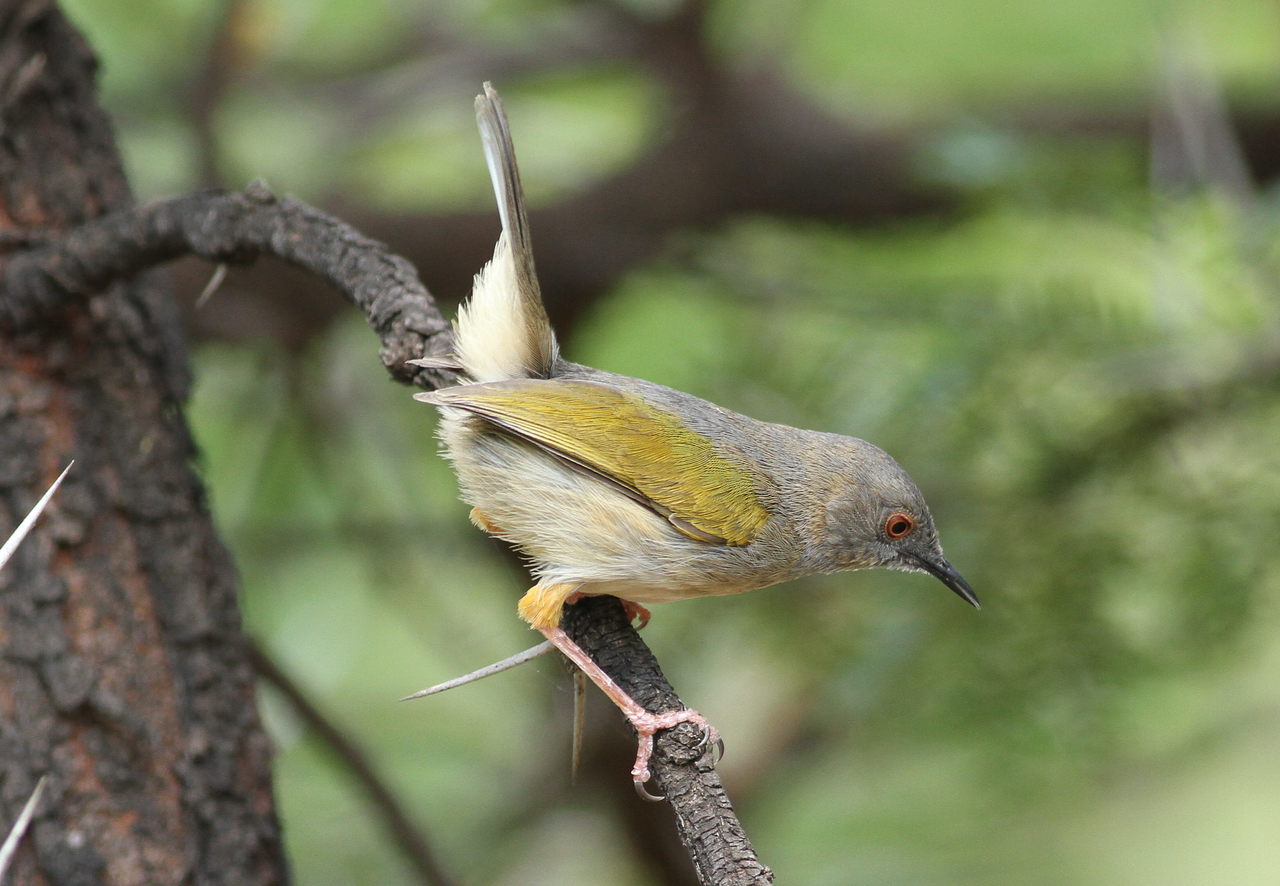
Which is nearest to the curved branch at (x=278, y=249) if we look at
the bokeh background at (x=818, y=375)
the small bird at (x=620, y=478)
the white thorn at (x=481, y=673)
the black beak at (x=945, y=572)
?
the small bird at (x=620, y=478)

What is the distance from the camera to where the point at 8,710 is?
2.41 m

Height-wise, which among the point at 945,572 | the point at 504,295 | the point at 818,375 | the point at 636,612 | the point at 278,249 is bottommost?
the point at 636,612

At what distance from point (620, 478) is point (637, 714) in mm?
840

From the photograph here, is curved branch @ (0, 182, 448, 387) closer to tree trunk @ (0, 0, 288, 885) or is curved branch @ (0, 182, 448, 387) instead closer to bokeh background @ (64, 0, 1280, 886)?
tree trunk @ (0, 0, 288, 885)

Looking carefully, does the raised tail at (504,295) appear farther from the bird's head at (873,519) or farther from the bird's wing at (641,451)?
the bird's head at (873,519)

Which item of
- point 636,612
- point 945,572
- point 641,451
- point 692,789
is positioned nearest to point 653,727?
point 692,789

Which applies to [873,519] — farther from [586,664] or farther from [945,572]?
[586,664]

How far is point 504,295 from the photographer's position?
3057 mm

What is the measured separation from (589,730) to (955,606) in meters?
1.42

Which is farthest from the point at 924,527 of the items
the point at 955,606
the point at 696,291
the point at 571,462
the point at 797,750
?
the point at 797,750

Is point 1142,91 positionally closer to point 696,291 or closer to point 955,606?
point 696,291

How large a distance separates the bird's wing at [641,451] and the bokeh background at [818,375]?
54cm

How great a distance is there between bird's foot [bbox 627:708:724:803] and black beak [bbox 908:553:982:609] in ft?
3.82

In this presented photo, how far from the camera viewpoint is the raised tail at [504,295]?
288cm
